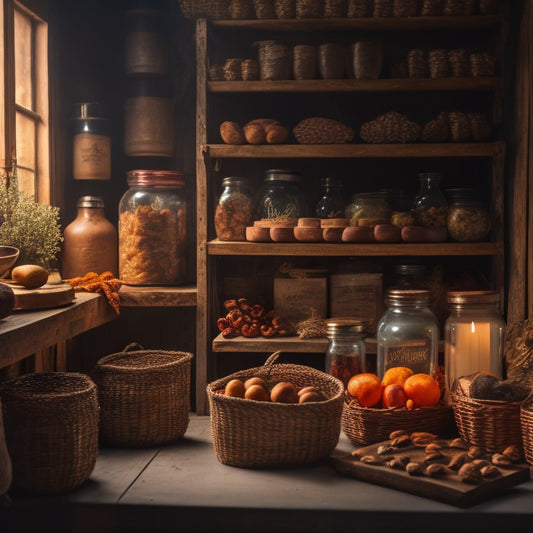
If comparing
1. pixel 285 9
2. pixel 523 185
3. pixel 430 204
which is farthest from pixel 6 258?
pixel 523 185

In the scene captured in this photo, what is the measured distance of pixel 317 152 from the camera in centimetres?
300

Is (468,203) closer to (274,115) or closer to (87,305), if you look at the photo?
(274,115)

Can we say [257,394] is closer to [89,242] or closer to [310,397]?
[310,397]

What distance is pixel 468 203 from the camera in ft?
9.82

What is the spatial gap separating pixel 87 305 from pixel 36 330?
532 millimetres

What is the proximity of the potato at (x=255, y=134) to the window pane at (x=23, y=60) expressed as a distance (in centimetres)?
94

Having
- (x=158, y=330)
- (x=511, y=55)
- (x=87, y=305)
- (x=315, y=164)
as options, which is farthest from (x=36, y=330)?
(x=511, y=55)

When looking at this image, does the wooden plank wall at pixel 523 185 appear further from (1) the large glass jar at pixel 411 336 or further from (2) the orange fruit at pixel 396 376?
(2) the orange fruit at pixel 396 376

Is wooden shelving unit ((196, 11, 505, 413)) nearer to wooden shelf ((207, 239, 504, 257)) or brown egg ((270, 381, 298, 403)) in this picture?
wooden shelf ((207, 239, 504, 257))

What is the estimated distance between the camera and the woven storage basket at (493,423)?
2.22m

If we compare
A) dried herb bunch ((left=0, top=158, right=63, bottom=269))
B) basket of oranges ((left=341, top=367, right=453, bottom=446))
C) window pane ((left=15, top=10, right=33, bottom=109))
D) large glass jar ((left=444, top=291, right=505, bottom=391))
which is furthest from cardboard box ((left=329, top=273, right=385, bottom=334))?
window pane ((left=15, top=10, right=33, bottom=109))

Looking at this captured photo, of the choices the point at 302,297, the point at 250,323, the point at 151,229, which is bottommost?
the point at 250,323

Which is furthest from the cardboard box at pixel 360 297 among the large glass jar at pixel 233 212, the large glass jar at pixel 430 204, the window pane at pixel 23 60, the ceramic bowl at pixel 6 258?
the window pane at pixel 23 60

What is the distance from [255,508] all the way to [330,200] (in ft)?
5.11
